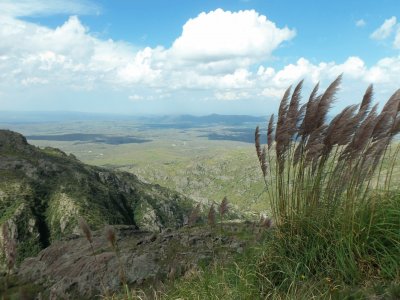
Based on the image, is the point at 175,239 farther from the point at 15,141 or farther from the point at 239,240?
the point at 15,141

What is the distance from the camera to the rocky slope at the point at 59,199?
11806cm

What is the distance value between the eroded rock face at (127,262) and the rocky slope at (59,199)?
310 ft

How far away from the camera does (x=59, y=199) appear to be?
130750mm

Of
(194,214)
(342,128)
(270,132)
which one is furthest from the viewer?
(270,132)

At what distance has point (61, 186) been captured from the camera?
445 ft

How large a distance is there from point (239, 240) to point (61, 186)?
134631 mm

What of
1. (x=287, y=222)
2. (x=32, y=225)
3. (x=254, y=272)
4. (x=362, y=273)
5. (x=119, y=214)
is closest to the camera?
(x=362, y=273)

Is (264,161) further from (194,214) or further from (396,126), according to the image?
(396,126)

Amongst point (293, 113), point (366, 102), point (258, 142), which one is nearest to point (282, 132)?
point (293, 113)

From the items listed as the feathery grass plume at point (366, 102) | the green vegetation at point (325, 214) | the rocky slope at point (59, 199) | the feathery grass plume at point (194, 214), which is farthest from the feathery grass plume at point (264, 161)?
the rocky slope at point (59, 199)

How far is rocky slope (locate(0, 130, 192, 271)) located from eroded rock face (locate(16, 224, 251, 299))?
94633 millimetres

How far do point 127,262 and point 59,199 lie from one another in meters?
128

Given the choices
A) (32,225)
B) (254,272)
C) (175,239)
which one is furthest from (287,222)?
(32,225)

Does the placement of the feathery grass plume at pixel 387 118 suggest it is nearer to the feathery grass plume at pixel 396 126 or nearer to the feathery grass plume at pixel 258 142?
the feathery grass plume at pixel 396 126
